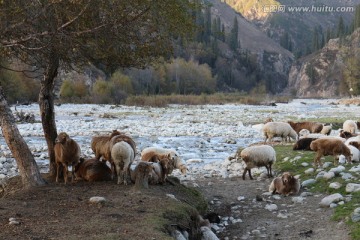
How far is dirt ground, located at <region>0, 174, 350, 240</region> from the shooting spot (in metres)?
7.96

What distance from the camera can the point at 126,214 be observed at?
9.02 meters

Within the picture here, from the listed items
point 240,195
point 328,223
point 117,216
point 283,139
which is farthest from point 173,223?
point 283,139

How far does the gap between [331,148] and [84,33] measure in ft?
27.0

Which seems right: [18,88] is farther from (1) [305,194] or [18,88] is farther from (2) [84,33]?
(1) [305,194]

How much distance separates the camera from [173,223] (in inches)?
352

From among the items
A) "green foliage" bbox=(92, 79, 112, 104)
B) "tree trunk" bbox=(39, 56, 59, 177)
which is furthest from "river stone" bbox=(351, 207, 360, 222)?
"green foliage" bbox=(92, 79, 112, 104)

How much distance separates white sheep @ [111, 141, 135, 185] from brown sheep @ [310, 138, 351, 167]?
6.12 metres

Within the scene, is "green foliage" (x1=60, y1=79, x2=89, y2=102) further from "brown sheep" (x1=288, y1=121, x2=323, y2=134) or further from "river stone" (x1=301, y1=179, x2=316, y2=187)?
"river stone" (x1=301, y1=179, x2=316, y2=187)

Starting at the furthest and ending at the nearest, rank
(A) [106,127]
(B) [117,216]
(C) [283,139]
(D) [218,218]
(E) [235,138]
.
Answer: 1. (A) [106,127]
2. (E) [235,138]
3. (C) [283,139]
4. (D) [218,218]
5. (B) [117,216]

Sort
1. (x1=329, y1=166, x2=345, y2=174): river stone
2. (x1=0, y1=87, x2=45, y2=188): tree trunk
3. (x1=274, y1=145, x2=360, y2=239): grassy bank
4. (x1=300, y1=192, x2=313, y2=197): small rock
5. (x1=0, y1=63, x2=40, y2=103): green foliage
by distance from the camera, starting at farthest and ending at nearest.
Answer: (x1=0, y1=63, x2=40, y2=103): green foliage < (x1=329, y1=166, x2=345, y2=174): river stone < (x1=300, y1=192, x2=313, y2=197): small rock < (x1=0, y1=87, x2=45, y2=188): tree trunk < (x1=274, y1=145, x2=360, y2=239): grassy bank

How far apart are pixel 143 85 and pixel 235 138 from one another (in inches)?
3597

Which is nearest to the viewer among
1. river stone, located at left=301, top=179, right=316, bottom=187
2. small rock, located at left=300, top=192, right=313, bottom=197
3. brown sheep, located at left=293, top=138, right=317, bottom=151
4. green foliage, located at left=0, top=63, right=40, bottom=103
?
small rock, located at left=300, top=192, right=313, bottom=197

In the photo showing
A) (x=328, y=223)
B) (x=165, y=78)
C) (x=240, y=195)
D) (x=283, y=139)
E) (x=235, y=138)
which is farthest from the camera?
(x=165, y=78)

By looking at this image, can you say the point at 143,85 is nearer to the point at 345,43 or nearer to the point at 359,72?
the point at 359,72
